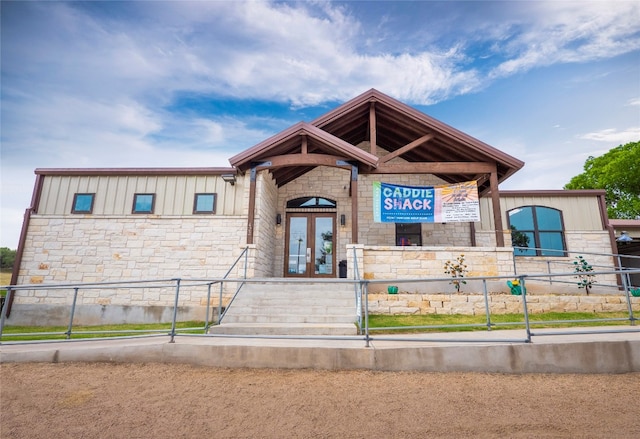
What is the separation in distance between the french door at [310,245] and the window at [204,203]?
9.54 ft

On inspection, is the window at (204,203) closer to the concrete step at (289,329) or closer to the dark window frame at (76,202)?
the dark window frame at (76,202)

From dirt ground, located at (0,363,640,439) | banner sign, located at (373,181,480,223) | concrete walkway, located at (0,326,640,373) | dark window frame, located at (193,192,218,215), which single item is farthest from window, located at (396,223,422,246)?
dirt ground, located at (0,363,640,439)

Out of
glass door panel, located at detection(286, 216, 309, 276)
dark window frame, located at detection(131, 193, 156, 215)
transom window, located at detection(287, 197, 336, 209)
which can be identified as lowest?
glass door panel, located at detection(286, 216, 309, 276)

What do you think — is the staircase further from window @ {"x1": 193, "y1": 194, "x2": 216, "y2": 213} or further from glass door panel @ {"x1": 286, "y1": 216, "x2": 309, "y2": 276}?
window @ {"x1": 193, "y1": 194, "x2": 216, "y2": 213}

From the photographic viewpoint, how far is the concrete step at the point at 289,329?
527cm

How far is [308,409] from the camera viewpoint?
10.0 feet

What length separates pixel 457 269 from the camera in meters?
8.11

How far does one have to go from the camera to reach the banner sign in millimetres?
9242

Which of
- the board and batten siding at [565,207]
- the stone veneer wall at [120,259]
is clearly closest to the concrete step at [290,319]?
the stone veneer wall at [120,259]

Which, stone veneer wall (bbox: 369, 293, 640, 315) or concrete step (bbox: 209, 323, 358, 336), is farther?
stone veneer wall (bbox: 369, 293, 640, 315)

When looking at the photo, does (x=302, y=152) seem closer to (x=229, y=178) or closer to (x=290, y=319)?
(x=229, y=178)

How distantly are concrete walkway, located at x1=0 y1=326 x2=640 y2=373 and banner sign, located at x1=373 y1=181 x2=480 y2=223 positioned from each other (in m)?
5.25

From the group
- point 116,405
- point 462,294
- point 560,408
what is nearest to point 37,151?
point 116,405

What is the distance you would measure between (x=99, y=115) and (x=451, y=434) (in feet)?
51.6
